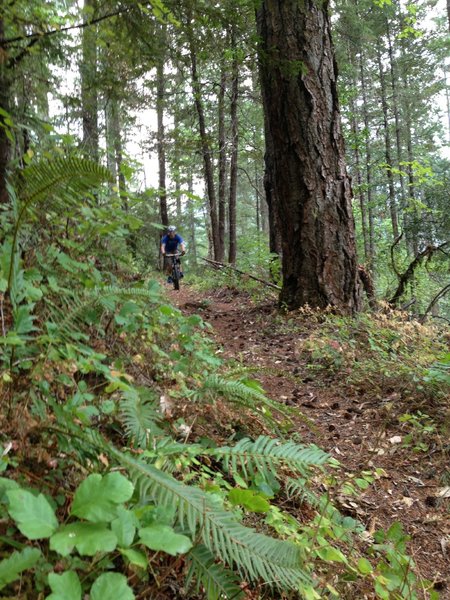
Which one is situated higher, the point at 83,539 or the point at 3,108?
the point at 3,108

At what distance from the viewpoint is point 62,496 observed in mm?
1459

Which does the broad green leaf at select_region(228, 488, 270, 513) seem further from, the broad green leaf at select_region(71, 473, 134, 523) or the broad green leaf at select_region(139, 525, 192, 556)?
the broad green leaf at select_region(71, 473, 134, 523)

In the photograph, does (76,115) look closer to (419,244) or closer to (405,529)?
(405,529)

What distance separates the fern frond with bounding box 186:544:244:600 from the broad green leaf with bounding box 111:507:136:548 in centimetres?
30

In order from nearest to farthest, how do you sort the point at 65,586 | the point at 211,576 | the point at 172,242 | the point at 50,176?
1. the point at 65,586
2. the point at 211,576
3. the point at 50,176
4. the point at 172,242

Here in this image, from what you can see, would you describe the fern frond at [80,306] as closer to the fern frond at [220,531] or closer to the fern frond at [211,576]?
the fern frond at [220,531]

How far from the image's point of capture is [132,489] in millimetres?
1125

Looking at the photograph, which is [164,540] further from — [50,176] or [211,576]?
[50,176]

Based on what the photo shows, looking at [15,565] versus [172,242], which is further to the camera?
[172,242]

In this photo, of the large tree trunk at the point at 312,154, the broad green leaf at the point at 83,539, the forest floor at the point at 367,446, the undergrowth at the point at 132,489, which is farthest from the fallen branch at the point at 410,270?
the broad green leaf at the point at 83,539

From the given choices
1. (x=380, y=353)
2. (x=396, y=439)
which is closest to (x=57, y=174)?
(x=396, y=439)

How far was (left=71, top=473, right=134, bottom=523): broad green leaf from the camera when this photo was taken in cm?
108

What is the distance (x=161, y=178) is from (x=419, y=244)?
10.5 m

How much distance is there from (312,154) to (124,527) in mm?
6051
